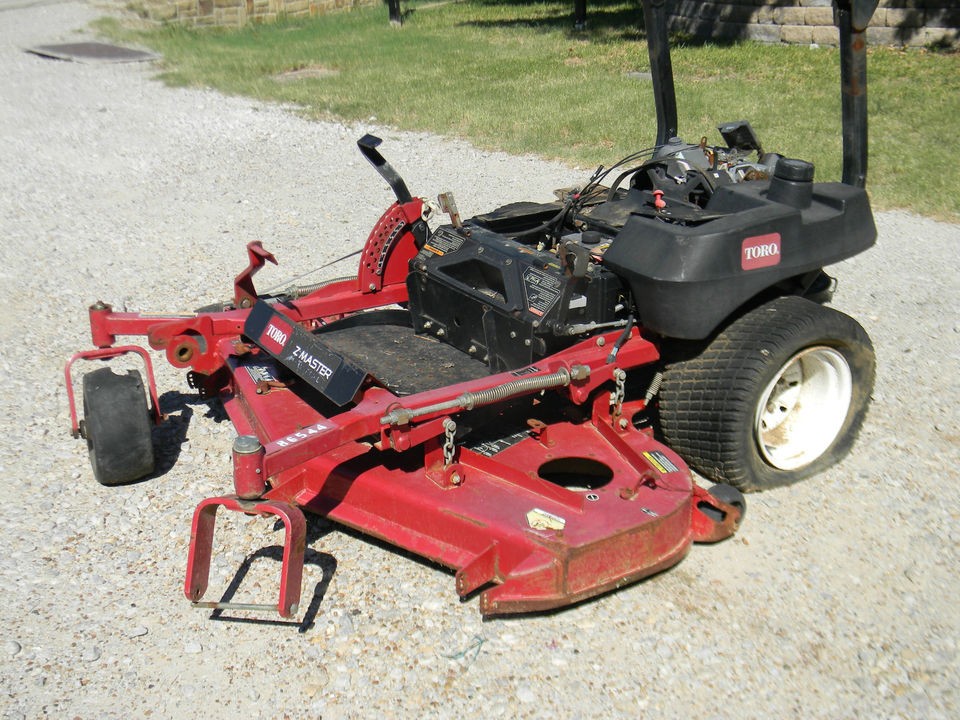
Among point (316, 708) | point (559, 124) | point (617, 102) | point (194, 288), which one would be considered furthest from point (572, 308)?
point (617, 102)

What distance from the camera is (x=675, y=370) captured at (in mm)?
4168

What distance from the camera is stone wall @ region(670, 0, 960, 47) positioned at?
12523 millimetres

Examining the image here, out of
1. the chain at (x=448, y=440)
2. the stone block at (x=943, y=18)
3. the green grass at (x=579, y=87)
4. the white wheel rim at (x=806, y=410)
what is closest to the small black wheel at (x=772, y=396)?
the white wheel rim at (x=806, y=410)

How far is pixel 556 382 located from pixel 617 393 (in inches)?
16.4

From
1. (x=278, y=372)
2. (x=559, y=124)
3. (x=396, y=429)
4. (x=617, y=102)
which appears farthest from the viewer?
(x=617, y=102)

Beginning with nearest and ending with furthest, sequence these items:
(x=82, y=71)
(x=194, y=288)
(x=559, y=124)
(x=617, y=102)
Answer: (x=194, y=288), (x=559, y=124), (x=617, y=102), (x=82, y=71)

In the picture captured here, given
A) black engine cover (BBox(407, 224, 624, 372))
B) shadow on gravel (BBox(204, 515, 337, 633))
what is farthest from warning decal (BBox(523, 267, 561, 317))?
shadow on gravel (BBox(204, 515, 337, 633))

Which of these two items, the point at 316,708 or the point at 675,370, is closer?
the point at 316,708

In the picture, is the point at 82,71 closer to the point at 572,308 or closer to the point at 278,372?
the point at 278,372

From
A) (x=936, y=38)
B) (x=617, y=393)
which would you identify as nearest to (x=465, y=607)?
(x=617, y=393)

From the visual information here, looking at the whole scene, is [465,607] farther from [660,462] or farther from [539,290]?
[539,290]

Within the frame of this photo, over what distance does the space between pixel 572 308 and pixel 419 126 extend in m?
6.98

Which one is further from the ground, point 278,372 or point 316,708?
point 278,372

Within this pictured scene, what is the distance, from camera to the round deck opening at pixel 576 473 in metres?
4.23
